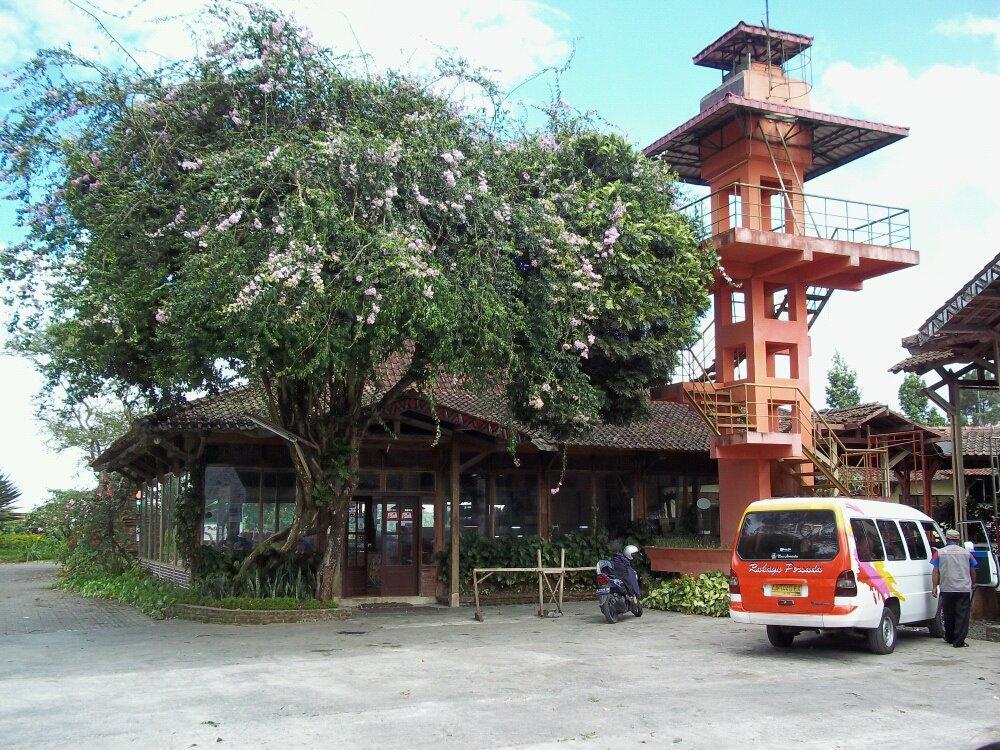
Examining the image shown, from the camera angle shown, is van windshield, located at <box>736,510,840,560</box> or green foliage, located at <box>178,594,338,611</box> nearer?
van windshield, located at <box>736,510,840,560</box>

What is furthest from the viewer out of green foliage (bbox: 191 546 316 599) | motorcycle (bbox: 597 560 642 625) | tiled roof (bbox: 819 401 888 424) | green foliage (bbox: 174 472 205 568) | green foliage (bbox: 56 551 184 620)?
tiled roof (bbox: 819 401 888 424)

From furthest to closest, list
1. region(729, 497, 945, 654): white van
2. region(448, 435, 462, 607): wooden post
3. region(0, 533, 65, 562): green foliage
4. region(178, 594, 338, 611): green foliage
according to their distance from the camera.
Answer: region(0, 533, 65, 562): green foliage, region(448, 435, 462, 607): wooden post, region(178, 594, 338, 611): green foliage, region(729, 497, 945, 654): white van

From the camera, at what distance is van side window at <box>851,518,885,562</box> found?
11062mm

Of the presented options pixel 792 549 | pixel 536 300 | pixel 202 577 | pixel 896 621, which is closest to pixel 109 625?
pixel 202 577

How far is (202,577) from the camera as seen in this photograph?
56.1 ft

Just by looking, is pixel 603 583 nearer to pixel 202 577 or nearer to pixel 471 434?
pixel 471 434

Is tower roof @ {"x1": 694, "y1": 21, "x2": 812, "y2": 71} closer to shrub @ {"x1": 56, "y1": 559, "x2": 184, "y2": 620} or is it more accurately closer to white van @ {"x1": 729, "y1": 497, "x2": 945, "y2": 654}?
white van @ {"x1": 729, "y1": 497, "x2": 945, "y2": 654}

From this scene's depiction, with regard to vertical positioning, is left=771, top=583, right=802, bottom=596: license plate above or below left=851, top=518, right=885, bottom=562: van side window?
below

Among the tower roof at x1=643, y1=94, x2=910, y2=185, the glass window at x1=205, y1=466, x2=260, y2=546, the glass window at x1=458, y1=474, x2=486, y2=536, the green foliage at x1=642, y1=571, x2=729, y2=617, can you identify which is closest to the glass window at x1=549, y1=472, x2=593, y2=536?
the glass window at x1=458, y1=474, x2=486, y2=536

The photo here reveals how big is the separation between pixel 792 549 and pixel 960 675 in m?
2.21

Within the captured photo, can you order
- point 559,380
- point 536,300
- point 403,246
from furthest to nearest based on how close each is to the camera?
1. point 559,380
2. point 536,300
3. point 403,246

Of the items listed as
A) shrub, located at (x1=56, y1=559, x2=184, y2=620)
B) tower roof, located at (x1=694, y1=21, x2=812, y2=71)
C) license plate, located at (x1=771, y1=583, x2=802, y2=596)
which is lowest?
shrub, located at (x1=56, y1=559, x2=184, y2=620)

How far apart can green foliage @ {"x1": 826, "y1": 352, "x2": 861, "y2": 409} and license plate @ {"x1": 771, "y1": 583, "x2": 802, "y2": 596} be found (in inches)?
1672

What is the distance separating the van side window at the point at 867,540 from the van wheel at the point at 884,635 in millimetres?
688
